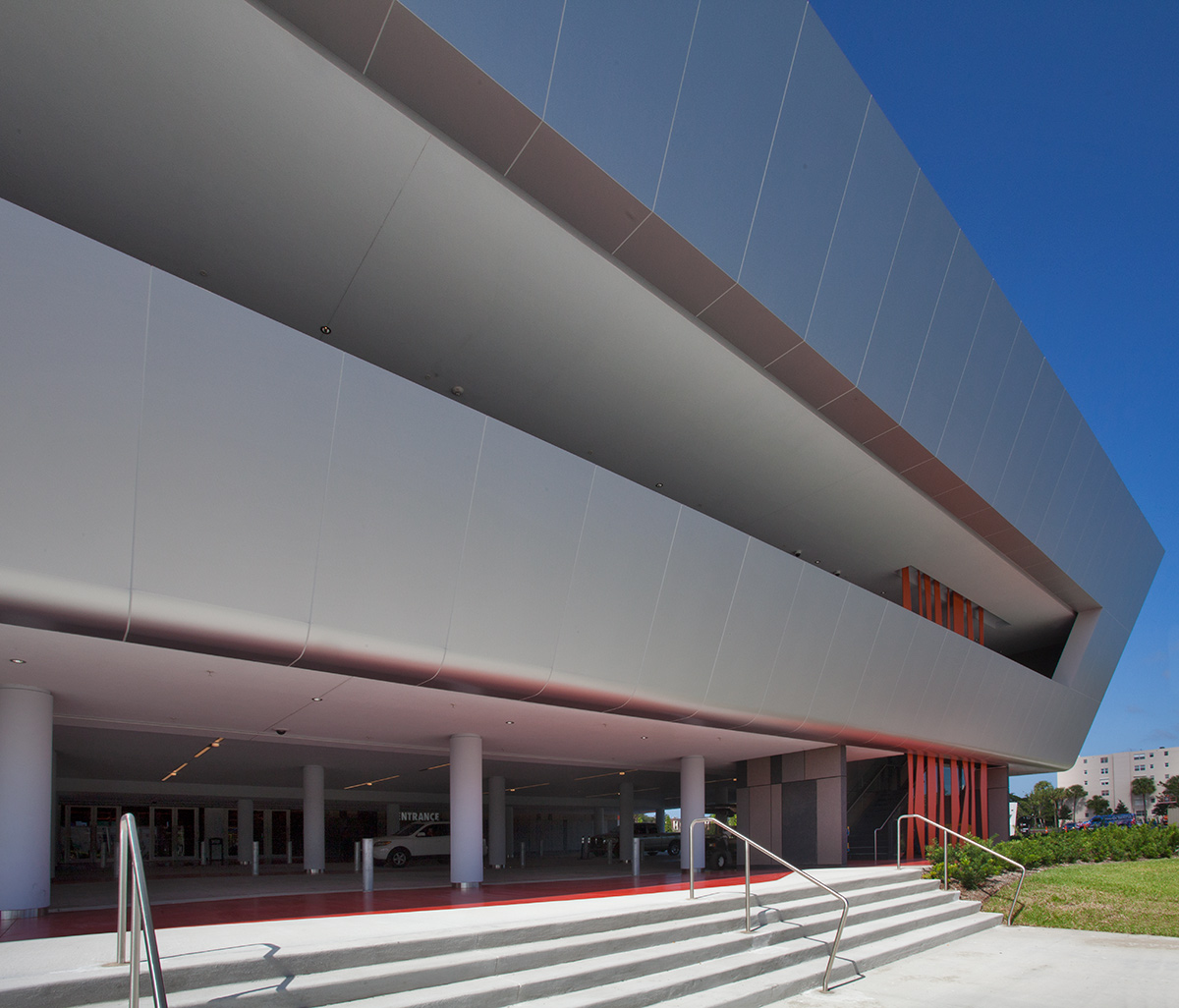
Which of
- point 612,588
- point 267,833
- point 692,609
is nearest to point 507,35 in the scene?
point 612,588

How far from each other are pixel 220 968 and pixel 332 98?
8097 mm

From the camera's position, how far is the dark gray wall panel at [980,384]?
16.9m

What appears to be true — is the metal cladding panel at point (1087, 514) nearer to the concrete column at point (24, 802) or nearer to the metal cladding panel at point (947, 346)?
the metal cladding panel at point (947, 346)

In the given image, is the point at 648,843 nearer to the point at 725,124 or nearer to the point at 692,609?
the point at 692,609

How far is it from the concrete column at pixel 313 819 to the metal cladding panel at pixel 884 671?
12238 millimetres

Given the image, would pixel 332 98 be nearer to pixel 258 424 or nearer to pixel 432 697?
pixel 258 424

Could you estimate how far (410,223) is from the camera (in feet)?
33.7

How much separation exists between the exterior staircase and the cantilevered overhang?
24.7 feet

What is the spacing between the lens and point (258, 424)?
8086 mm

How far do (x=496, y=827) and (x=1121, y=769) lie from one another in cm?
17620

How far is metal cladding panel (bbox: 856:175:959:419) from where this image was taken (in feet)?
47.2

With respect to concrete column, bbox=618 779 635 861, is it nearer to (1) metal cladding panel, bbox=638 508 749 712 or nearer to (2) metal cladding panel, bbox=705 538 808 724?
(2) metal cladding panel, bbox=705 538 808 724

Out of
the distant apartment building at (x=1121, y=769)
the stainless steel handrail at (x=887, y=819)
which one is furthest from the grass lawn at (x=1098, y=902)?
the distant apartment building at (x=1121, y=769)

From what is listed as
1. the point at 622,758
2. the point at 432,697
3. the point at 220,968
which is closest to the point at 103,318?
the point at 220,968
